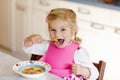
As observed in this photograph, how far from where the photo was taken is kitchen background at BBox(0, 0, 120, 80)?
2.29 metres

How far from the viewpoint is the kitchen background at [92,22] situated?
229 cm

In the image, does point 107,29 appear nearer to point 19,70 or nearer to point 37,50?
point 37,50

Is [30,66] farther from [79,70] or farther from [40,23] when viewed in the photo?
[40,23]

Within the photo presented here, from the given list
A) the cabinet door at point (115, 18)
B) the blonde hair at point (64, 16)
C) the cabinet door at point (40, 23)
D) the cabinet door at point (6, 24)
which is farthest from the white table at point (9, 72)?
the cabinet door at point (6, 24)

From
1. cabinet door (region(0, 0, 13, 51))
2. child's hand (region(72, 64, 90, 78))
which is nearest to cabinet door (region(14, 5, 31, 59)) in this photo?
cabinet door (region(0, 0, 13, 51))

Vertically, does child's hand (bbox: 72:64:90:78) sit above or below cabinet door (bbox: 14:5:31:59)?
above

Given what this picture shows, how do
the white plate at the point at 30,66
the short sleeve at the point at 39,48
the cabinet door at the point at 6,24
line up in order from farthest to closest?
the cabinet door at the point at 6,24
the short sleeve at the point at 39,48
the white plate at the point at 30,66

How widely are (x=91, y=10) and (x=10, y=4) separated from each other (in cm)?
113

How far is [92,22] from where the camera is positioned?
2396 millimetres

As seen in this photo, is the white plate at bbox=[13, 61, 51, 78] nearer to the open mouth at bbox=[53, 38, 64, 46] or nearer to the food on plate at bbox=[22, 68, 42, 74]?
the food on plate at bbox=[22, 68, 42, 74]

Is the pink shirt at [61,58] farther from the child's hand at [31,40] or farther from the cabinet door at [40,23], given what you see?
the cabinet door at [40,23]

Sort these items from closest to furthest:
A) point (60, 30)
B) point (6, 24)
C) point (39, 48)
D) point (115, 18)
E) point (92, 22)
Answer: point (60, 30) → point (39, 48) → point (115, 18) → point (92, 22) → point (6, 24)

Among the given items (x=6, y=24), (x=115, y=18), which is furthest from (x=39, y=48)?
(x=6, y=24)

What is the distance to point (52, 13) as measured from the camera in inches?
49.3
